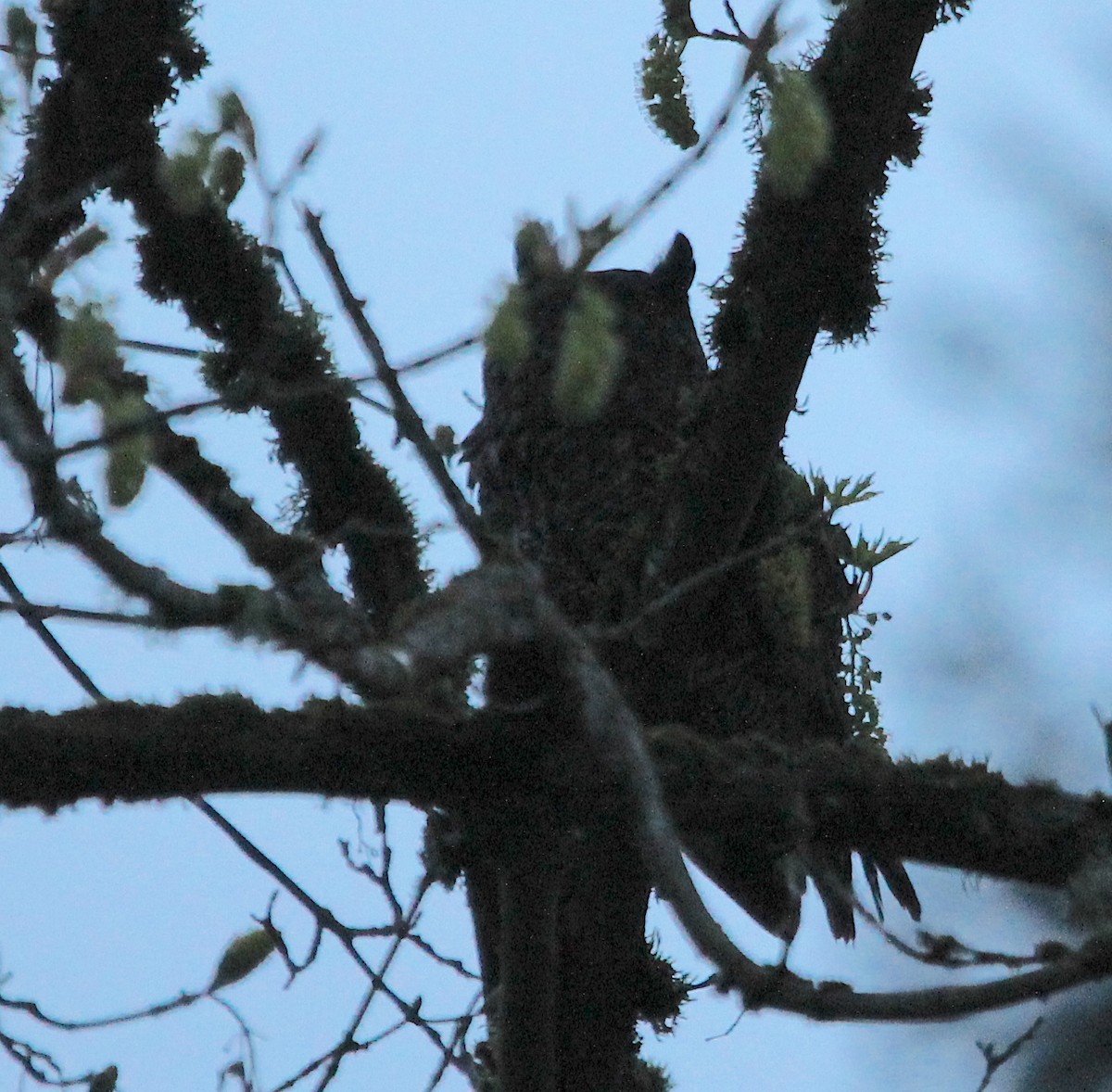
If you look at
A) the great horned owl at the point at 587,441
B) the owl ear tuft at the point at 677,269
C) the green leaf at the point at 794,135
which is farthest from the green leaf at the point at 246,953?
the owl ear tuft at the point at 677,269

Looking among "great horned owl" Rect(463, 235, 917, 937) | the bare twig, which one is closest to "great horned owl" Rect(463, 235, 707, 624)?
"great horned owl" Rect(463, 235, 917, 937)

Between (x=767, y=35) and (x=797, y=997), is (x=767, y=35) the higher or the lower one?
the higher one

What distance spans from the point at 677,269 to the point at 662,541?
183 cm

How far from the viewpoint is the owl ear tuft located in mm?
4525

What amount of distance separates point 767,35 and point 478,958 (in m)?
2.43

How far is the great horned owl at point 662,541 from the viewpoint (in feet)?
9.80

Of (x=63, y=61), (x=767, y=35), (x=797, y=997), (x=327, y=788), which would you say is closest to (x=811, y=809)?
(x=327, y=788)

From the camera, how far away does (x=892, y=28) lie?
2.69m

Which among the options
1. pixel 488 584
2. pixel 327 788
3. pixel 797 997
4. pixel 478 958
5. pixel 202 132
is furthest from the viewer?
pixel 478 958

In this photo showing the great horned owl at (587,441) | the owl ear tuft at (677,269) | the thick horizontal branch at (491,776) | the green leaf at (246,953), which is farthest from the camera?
the owl ear tuft at (677,269)

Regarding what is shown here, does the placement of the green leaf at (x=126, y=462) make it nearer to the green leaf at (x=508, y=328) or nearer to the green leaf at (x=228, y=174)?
the green leaf at (x=508, y=328)

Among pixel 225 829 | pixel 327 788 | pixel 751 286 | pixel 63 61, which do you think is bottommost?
pixel 327 788

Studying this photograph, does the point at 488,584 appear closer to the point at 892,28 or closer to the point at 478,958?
the point at 892,28

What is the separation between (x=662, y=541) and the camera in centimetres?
294
